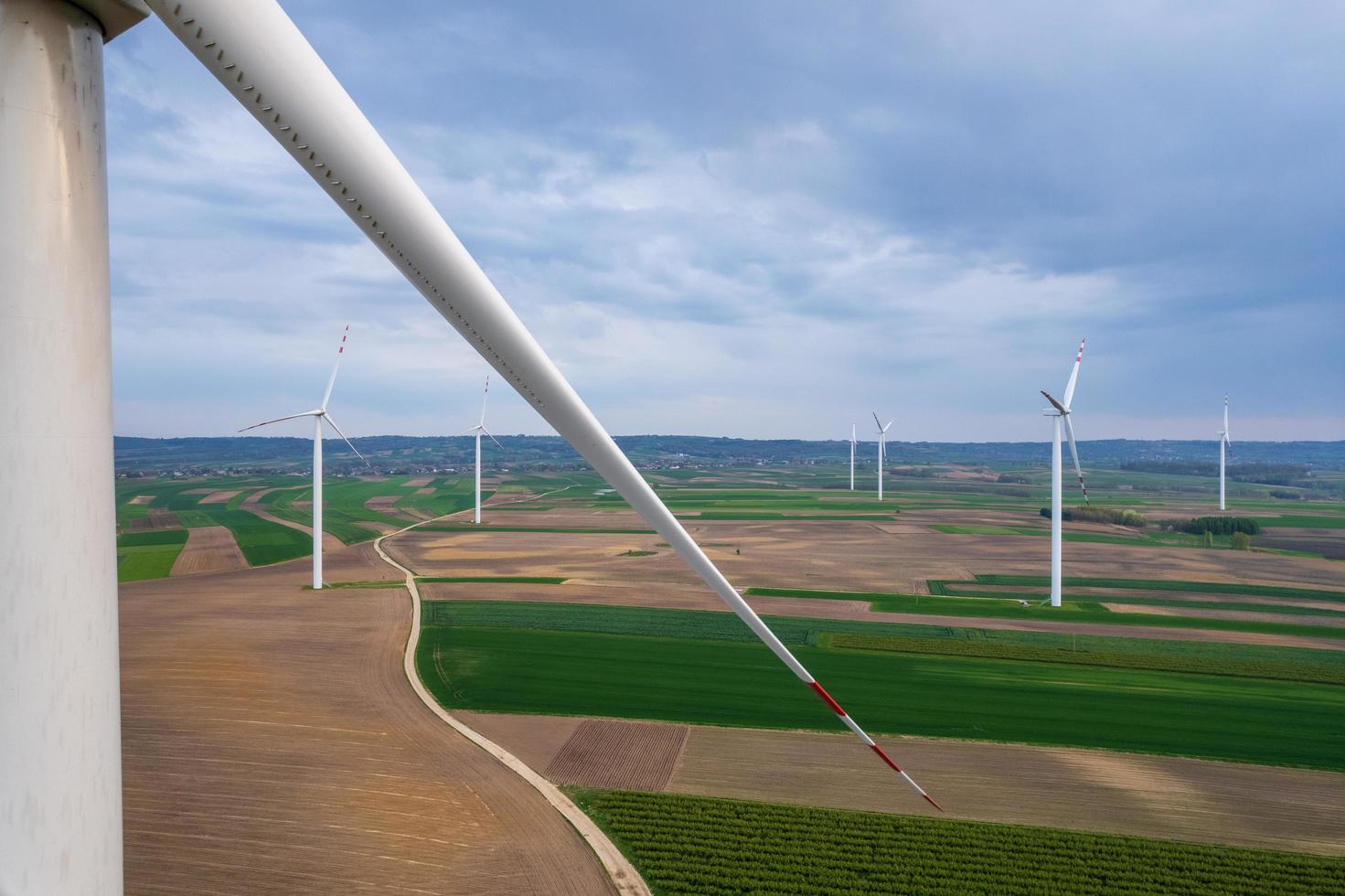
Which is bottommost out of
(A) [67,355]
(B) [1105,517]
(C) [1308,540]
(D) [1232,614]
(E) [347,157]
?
(D) [1232,614]

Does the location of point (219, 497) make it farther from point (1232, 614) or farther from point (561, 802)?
point (1232, 614)

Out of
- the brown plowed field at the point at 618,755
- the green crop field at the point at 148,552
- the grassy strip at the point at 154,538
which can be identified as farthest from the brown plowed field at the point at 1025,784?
the grassy strip at the point at 154,538

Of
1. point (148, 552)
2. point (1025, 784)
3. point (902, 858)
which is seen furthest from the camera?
point (148, 552)

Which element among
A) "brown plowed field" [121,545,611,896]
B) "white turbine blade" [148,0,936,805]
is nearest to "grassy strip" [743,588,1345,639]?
"brown plowed field" [121,545,611,896]

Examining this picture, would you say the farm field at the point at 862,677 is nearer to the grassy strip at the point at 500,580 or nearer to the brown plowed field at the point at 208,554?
the grassy strip at the point at 500,580

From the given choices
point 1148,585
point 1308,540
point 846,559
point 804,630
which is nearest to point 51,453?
point 804,630

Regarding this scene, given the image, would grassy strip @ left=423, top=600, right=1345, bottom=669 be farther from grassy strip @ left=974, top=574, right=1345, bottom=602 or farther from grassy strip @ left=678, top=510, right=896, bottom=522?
grassy strip @ left=678, top=510, right=896, bottom=522

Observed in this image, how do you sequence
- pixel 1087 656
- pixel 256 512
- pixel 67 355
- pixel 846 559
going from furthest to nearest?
pixel 256 512 < pixel 846 559 < pixel 1087 656 < pixel 67 355

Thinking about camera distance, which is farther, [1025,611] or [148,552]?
[148,552]
